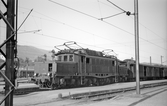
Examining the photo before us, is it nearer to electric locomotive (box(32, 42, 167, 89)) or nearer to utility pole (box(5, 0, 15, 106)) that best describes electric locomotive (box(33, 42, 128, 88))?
electric locomotive (box(32, 42, 167, 89))

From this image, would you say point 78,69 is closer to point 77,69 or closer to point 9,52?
point 77,69

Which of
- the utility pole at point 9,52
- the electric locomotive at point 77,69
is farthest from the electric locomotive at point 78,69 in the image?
the utility pole at point 9,52

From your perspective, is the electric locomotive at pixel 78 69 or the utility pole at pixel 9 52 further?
the electric locomotive at pixel 78 69

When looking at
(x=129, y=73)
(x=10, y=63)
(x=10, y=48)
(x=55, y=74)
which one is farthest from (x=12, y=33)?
(x=129, y=73)

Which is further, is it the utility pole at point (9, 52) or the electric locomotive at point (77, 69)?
the electric locomotive at point (77, 69)

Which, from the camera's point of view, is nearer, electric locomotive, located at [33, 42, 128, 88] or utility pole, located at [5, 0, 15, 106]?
utility pole, located at [5, 0, 15, 106]

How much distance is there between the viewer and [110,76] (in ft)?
83.3

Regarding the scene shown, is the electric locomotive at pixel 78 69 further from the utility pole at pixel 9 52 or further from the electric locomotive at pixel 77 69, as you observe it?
the utility pole at pixel 9 52

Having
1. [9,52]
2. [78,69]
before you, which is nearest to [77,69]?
[78,69]

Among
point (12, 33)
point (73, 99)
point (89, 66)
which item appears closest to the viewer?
point (12, 33)

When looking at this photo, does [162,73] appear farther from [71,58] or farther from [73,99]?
[73,99]

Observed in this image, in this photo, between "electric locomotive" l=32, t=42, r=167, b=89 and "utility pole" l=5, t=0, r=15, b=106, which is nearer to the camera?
"utility pole" l=5, t=0, r=15, b=106

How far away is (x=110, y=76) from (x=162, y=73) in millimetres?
25181

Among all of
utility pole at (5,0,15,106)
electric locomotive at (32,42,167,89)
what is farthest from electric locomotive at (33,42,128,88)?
utility pole at (5,0,15,106)
